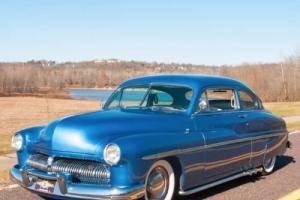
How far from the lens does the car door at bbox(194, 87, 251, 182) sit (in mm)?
6480

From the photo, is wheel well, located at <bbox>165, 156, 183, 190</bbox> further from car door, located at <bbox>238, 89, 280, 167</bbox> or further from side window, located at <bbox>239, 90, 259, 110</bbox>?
side window, located at <bbox>239, 90, 259, 110</bbox>

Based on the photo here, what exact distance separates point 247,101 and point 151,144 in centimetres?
299

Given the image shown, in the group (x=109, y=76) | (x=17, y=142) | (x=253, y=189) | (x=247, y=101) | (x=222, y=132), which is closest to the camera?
(x=17, y=142)

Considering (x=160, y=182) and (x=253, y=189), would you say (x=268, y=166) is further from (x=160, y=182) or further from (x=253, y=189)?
(x=160, y=182)

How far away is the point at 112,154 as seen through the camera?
5.11 metres

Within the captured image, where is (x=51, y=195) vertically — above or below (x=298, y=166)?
above

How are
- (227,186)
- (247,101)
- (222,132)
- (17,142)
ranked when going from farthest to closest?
(247,101), (227,186), (222,132), (17,142)

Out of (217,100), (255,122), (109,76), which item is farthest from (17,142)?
(109,76)

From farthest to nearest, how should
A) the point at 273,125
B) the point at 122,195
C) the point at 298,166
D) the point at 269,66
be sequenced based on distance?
the point at 269,66 → the point at 298,166 → the point at 273,125 → the point at 122,195

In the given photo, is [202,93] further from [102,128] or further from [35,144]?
[35,144]

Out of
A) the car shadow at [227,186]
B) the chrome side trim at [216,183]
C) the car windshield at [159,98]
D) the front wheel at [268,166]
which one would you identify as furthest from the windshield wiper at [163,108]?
the front wheel at [268,166]

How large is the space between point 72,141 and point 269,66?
58460 mm

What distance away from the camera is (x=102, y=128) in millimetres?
5453

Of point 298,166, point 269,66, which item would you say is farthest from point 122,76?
point 298,166
